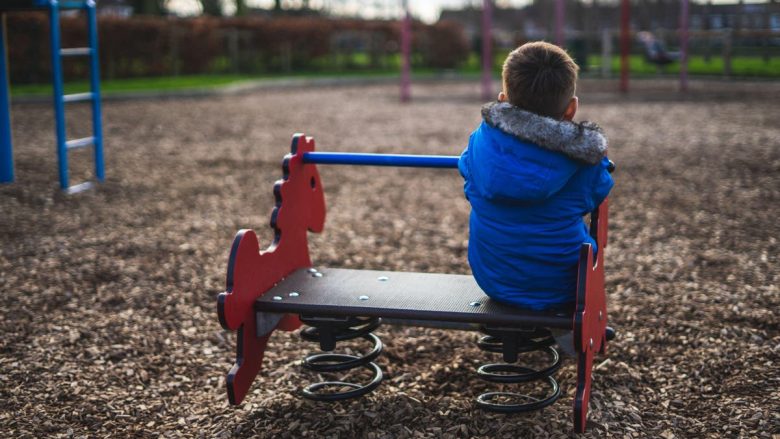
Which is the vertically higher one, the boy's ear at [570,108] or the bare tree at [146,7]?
the bare tree at [146,7]

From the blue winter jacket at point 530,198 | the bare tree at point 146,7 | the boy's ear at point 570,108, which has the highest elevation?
the bare tree at point 146,7

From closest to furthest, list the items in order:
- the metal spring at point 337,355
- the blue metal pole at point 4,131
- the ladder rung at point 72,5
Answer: the metal spring at point 337,355 → the ladder rung at point 72,5 → the blue metal pole at point 4,131

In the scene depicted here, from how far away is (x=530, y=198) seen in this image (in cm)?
264

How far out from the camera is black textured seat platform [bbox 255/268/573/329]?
2734 mm

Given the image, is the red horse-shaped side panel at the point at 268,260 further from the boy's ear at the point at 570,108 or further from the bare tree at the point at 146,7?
the bare tree at the point at 146,7

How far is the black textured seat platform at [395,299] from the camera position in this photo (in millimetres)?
2734

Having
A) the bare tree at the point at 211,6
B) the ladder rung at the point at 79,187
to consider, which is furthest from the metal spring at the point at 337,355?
the bare tree at the point at 211,6

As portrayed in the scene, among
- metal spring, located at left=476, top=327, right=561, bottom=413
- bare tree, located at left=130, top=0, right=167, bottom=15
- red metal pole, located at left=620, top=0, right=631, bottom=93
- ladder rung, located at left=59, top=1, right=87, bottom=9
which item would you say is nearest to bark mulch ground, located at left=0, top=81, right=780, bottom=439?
metal spring, located at left=476, top=327, right=561, bottom=413

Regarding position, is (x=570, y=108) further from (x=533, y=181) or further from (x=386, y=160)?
(x=386, y=160)

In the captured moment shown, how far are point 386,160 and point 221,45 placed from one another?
2112 centimetres

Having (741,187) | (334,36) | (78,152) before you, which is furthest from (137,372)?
(334,36)

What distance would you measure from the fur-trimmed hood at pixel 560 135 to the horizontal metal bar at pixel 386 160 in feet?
2.03

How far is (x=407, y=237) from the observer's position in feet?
18.8

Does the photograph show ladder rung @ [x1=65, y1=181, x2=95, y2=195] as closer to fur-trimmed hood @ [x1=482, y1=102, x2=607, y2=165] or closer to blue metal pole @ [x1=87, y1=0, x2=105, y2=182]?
blue metal pole @ [x1=87, y1=0, x2=105, y2=182]
